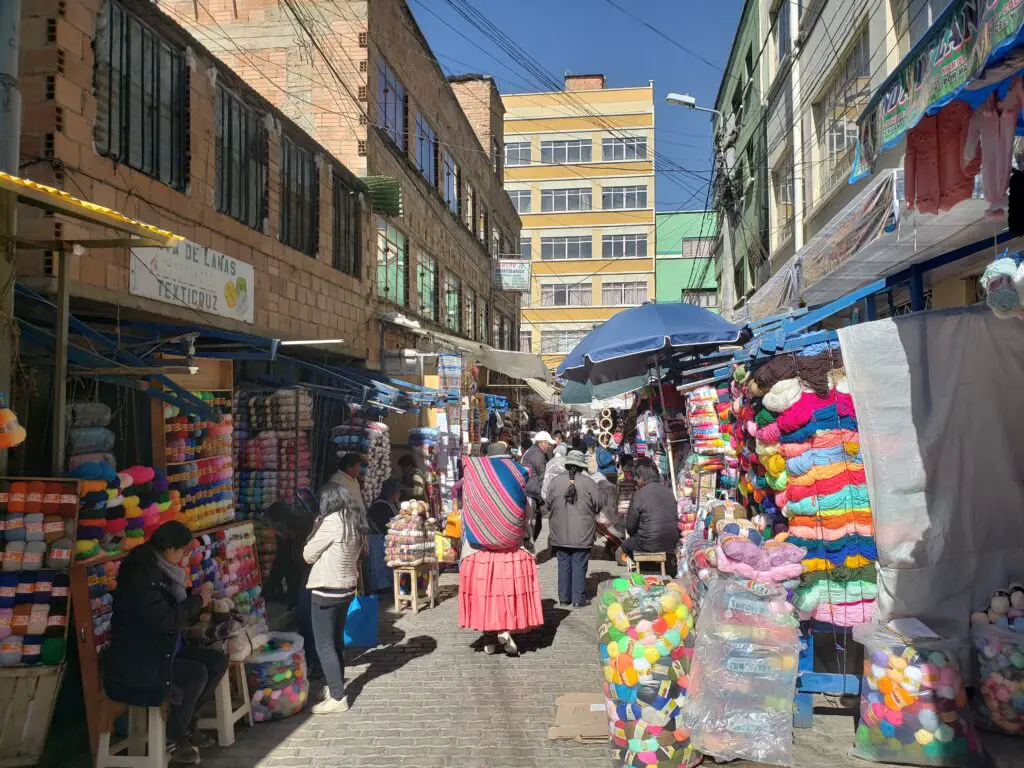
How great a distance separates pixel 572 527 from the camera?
8.56 meters

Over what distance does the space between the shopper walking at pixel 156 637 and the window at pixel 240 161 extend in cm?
495

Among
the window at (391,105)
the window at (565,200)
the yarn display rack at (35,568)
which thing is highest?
the window at (565,200)

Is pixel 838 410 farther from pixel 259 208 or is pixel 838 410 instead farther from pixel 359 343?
pixel 359 343

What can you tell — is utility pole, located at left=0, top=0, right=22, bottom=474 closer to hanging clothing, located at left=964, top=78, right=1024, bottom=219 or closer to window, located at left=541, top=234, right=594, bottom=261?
hanging clothing, located at left=964, top=78, right=1024, bottom=219

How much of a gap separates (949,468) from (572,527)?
14.6ft

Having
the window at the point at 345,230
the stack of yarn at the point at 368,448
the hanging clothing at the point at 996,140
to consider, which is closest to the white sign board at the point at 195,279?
the stack of yarn at the point at 368,448

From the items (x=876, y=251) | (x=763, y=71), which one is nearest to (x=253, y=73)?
(x=876, y=251)

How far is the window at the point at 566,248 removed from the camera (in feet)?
154

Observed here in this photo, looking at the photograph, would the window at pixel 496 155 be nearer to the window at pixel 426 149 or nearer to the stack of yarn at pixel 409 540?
the window at pixel 426 149

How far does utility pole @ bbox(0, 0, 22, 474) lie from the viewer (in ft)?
14.6

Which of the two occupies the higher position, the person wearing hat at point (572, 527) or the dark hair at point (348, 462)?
the dark hair at point (348, 462)

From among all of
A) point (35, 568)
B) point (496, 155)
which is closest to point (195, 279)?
point (35, 568)

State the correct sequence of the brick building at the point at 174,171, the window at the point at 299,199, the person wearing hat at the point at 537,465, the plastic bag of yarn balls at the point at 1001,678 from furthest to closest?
the person wearing hat at the point at 537,465 < the window at the point at 299,199 < the brick building at the point at 174,171 < the plastic bag of yarn balls at the point at 1001,678

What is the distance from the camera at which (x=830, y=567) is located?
16.3 ft
